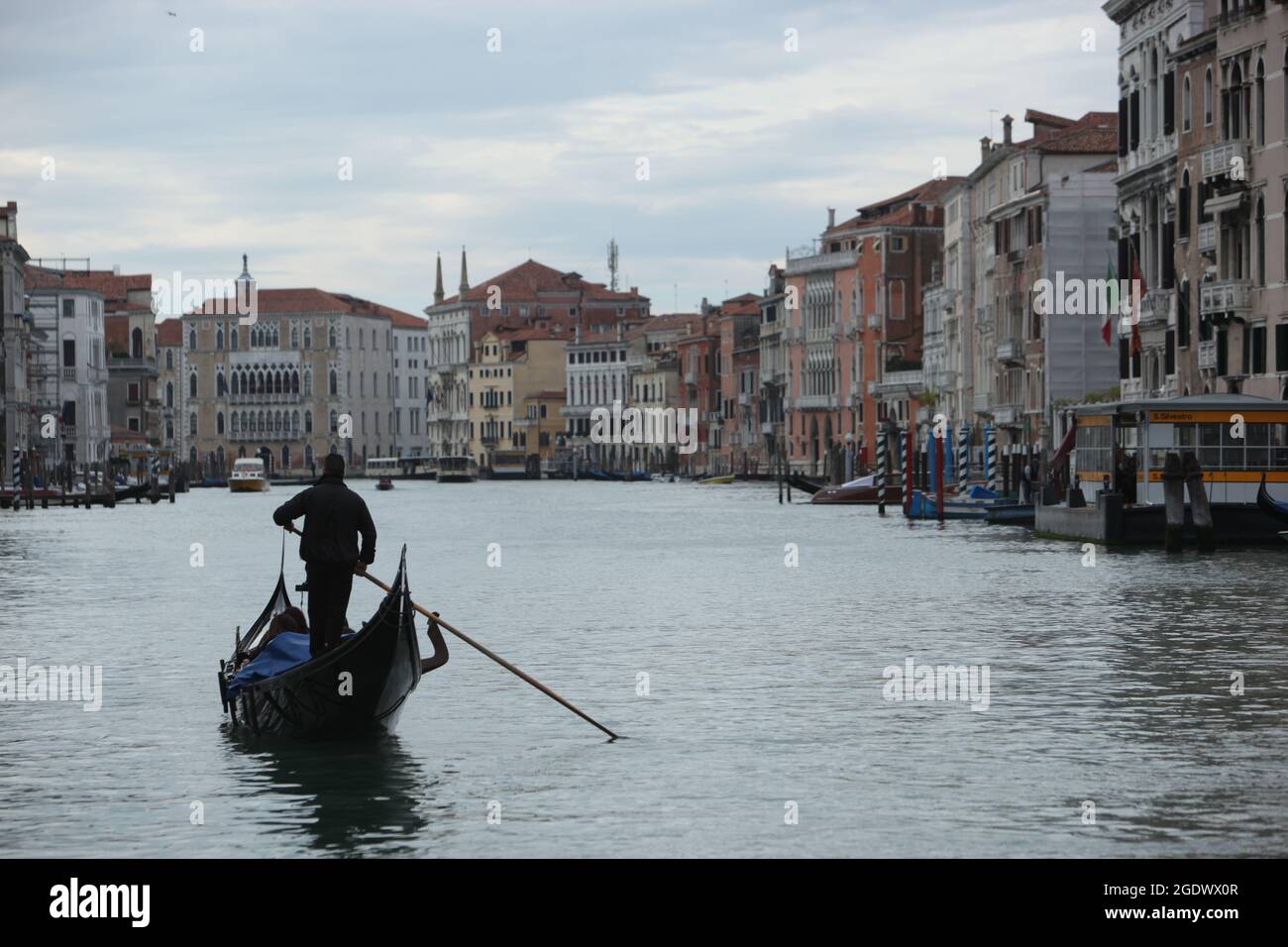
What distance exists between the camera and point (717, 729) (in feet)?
45.0

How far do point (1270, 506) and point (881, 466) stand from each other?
30007mm

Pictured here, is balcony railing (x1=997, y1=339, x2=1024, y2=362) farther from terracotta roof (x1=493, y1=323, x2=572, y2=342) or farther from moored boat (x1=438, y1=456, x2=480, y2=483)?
terracotta roof (x1=493, y1=323, x2=572, y2=342)

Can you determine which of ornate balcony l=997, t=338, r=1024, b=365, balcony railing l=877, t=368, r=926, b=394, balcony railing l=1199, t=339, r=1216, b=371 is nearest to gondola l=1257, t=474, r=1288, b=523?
balcony railing l=1199, t=339, r=1216, b=371

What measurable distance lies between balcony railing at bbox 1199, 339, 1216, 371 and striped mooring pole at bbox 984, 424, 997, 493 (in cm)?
1460

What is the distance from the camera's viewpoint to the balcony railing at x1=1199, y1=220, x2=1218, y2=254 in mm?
40344

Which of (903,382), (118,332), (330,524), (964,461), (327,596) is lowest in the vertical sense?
(327,596)

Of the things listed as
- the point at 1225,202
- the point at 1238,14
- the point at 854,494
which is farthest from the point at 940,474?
the point at 854,494

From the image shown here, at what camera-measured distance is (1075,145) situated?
62.7 m

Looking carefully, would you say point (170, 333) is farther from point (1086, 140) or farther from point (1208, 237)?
point (1208, 237)

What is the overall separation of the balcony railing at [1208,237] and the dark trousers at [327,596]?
99.1 feet
